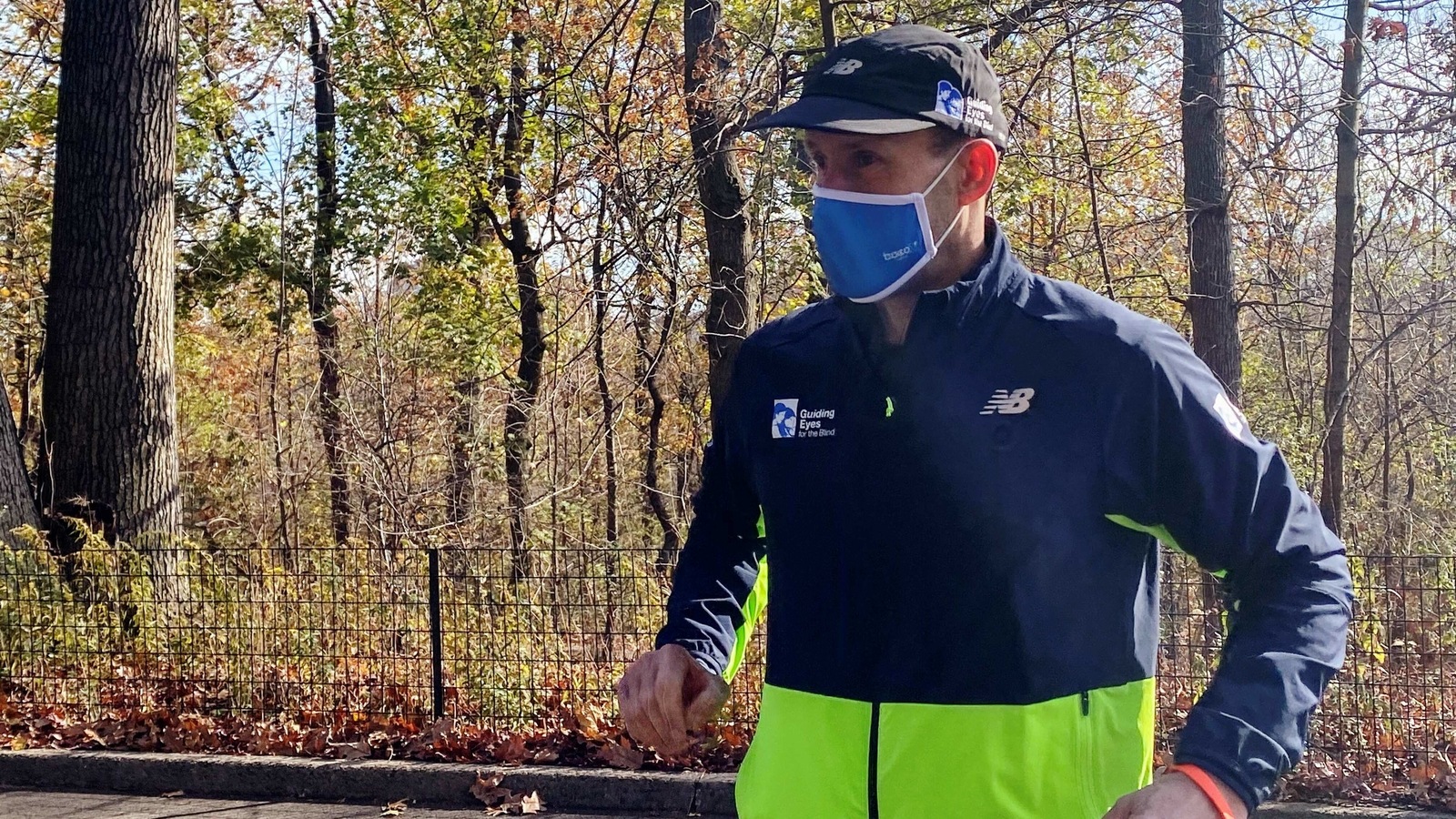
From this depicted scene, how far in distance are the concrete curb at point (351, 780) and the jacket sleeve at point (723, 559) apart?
4.61 metres

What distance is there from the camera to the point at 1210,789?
5.26ft

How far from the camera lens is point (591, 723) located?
7328mm

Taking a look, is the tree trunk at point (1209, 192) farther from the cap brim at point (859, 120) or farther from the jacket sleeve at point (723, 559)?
the cap brim at point (859, 120)

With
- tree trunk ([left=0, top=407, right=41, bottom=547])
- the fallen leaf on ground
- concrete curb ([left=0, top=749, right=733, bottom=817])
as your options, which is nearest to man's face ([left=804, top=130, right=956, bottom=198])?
concrete curb ([left=0, top=749, right=733, bottom=817])

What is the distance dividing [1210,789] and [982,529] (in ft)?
1.44

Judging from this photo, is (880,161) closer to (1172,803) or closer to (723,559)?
(723,559)

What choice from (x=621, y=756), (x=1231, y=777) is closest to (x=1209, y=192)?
(x=621, y=756)

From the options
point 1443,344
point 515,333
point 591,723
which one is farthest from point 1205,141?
point 515,333

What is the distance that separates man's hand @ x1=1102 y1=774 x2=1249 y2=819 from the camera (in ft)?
5.16

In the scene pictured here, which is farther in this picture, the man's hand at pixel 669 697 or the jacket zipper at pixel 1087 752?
the man's hand at pixel 669 697

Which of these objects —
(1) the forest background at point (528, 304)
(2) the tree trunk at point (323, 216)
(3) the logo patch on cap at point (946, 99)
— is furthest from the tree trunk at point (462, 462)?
(3) the logo patch on cap at point (946, 99)

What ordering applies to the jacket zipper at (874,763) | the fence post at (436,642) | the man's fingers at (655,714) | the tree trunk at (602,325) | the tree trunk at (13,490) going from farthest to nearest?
the tree trunk at (602,325)
the tree trunk at (13,490)
the fence post at (436,642)
the man's fingers at (655,714)
the jacket zipper at (874,763)

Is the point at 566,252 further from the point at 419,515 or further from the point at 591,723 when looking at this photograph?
the point at 591,723

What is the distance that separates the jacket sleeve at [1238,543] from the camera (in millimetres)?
1633
